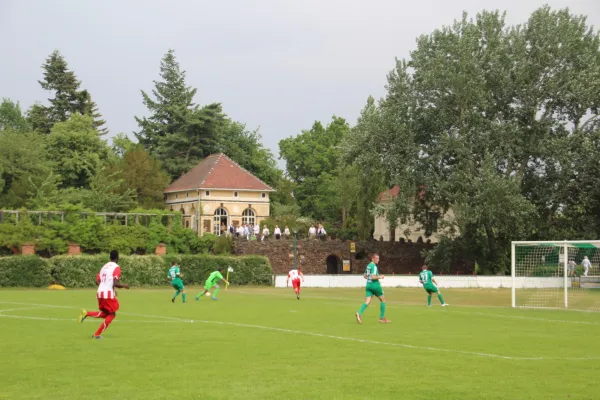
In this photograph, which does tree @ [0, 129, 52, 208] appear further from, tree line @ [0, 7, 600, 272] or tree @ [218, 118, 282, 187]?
tree @ [218, 118, 282, 187]

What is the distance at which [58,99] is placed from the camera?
9906 centimetres

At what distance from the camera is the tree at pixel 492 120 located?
60.0 metres

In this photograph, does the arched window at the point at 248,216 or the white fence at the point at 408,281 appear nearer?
the white fence at the point at 408,281

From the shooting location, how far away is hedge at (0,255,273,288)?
55.1 metres

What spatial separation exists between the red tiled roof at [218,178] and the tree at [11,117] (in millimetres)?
33290

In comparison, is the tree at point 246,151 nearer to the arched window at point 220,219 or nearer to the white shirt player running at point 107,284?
the arched window at point 220,219

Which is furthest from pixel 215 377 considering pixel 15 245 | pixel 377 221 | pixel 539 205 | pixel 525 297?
pixel 377 221

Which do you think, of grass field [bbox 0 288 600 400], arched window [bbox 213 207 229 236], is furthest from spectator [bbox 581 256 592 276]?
arched window [bbox 213 207 229 236]

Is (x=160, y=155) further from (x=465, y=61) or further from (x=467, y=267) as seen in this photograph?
(x=465, y=61)

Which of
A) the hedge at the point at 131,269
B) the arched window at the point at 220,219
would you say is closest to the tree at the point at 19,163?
the arched window at the point at 220,219

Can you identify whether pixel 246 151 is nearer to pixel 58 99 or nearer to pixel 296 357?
pixel 58 99

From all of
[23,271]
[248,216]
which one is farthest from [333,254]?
[23,271]

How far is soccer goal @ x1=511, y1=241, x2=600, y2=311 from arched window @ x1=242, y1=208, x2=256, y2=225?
43680 mm

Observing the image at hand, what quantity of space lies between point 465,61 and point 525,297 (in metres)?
22.8
